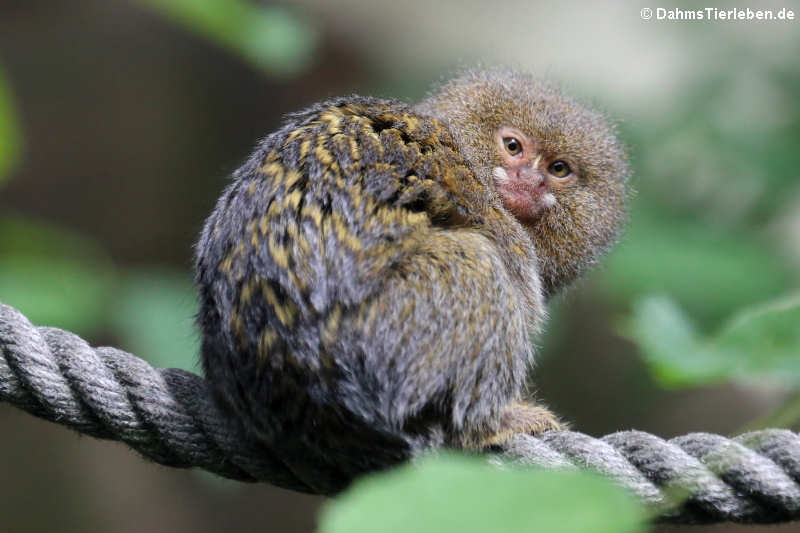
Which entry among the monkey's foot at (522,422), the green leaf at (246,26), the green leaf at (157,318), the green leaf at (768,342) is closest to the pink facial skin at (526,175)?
the monkey's foot at (522,422)

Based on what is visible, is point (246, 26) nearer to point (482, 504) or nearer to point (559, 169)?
point (559, 169)

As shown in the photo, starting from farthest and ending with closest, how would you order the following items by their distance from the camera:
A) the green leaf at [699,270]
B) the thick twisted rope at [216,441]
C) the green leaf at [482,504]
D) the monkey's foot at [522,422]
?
the green leaf at [699,270]
the monkey's foot at [522,422]
the thick twisted rope at [216,441]
the green leaf at [482,504]

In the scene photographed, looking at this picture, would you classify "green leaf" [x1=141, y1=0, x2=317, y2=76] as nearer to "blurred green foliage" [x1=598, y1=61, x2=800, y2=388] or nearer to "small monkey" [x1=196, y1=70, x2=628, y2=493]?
"small monkey" [x1=196, y1=70, x2=628, y2=493]

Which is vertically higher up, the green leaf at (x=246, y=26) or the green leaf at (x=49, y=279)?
the green leaf at (x=246, y=26)

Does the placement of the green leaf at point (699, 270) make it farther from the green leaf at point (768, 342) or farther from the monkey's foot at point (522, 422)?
the green leaf at point (768, 342)

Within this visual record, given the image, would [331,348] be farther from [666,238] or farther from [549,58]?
[549,58]

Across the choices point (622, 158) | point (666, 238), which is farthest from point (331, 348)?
point (666, 238)

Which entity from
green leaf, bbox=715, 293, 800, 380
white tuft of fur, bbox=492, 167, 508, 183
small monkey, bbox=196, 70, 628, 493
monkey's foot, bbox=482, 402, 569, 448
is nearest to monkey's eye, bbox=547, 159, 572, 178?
white tuft of fur, bbox=492, 167, 508, 183

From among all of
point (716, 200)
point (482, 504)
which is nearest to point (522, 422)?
point (482, 504)
